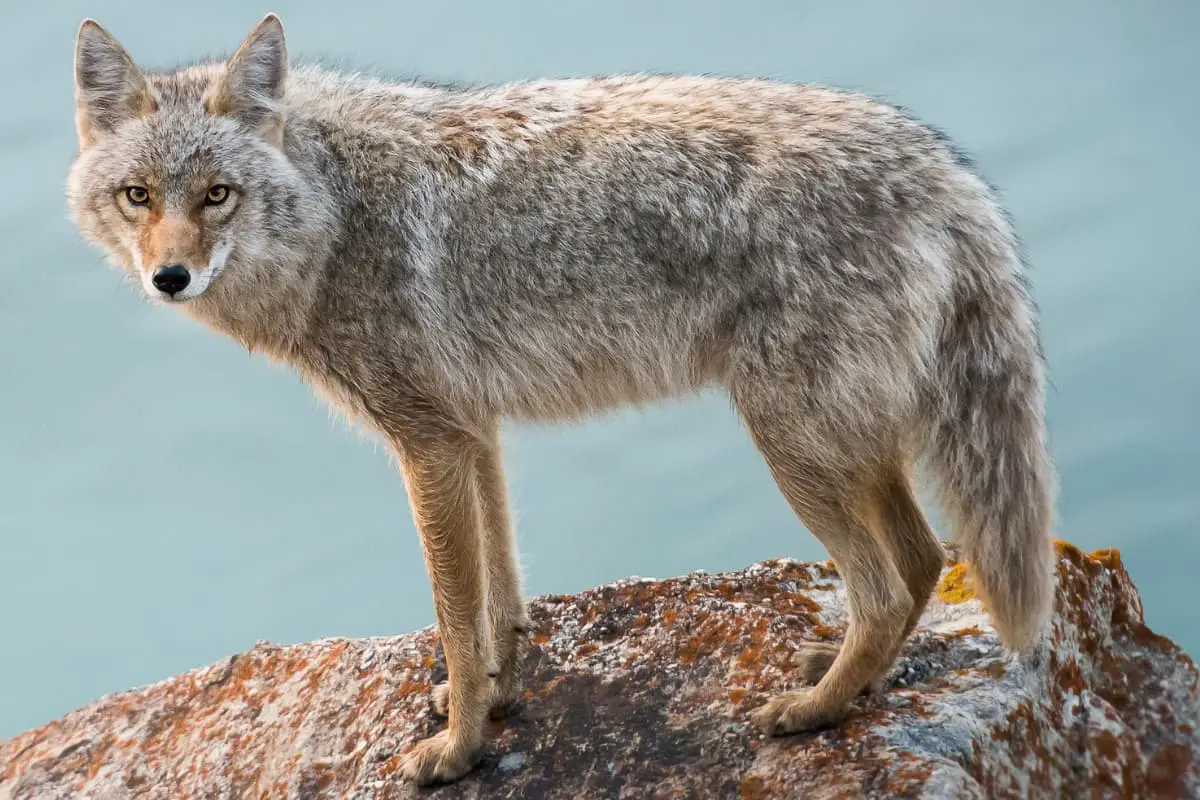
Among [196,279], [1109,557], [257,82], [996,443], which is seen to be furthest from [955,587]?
[257,82]

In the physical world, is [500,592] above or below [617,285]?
below

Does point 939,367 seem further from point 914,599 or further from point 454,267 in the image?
point 454,267

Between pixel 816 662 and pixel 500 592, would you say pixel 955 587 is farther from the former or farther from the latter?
pixel 500 592

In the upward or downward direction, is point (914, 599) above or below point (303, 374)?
below

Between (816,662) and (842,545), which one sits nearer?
(842,545)

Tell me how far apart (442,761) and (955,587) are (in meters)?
2.81

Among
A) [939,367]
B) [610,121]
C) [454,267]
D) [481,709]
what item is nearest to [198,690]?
[481,709]

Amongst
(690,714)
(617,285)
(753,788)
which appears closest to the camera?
(753,788)

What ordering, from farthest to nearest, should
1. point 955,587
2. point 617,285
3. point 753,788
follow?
point 955,587, point 617,285, point 753,788

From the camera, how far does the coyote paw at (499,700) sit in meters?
6.01

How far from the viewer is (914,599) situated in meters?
5.69

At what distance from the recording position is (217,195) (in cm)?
519

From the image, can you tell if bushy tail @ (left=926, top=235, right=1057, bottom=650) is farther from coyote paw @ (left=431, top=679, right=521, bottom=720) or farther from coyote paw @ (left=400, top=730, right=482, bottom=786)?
coyote paw @ (left=400, top=730, right=482, bottom=786)

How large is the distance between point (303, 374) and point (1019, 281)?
3.06 meters
